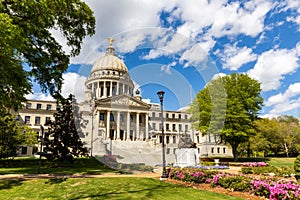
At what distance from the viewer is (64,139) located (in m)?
22.5

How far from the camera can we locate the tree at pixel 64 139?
71.4ft

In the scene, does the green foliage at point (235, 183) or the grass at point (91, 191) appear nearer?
the grass at point (91, 191)

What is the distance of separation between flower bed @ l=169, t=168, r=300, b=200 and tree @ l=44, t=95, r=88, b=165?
12.6 meters

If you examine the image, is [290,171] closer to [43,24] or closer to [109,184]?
[109,184]

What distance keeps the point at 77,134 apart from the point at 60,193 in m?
14.3

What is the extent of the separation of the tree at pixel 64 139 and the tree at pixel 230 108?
16.6 meters

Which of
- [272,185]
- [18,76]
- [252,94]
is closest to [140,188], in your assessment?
[272,185]

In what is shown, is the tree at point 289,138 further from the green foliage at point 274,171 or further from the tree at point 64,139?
the tree at point 64,139

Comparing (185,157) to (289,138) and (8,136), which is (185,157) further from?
(289,138)

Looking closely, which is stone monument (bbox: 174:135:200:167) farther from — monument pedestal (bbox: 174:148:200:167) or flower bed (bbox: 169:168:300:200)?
flower bed (bbox: 169:168:300:200)

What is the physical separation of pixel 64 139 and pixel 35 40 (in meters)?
10.9

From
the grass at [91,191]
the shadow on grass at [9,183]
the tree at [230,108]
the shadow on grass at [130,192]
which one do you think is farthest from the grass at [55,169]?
the tree at [230,108]

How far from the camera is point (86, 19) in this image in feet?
51.1

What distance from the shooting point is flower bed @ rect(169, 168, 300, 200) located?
766 cm
